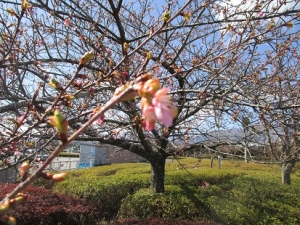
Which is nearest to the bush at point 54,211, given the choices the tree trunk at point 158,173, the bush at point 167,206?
the bush at point 167,206

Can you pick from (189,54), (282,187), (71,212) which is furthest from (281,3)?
(282,187)

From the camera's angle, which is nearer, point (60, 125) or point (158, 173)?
point (60, 125)

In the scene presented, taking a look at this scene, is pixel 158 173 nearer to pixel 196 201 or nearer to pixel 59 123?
pixel 196 201

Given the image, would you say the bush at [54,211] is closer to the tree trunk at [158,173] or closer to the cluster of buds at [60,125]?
the tree trunk at [158,173]

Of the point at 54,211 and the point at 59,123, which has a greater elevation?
the point at 59,123

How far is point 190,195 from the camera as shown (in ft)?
21.3

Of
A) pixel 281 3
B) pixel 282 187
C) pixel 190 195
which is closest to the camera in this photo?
pixel 281 3

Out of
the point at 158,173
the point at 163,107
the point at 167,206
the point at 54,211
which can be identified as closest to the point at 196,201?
the point at 167,206

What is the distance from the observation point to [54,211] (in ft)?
17.6

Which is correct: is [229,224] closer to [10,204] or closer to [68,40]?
[68,40]

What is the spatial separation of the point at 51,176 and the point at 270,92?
451 centimetres

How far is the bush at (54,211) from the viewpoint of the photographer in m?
5.05

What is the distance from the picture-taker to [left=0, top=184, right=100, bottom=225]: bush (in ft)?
16.6

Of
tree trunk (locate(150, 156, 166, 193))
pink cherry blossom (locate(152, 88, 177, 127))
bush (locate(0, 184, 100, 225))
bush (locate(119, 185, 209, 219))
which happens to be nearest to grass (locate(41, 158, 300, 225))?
bush (locate(119, 185, 209, 219))
